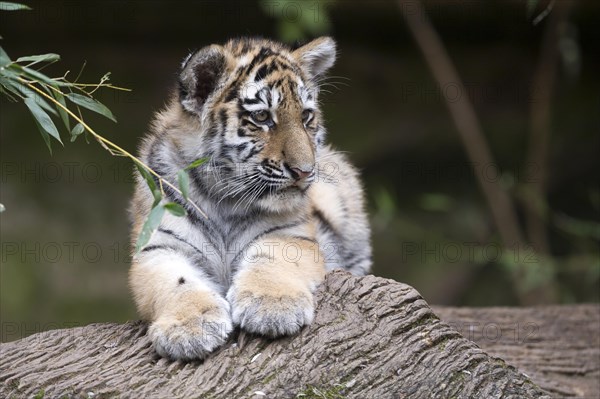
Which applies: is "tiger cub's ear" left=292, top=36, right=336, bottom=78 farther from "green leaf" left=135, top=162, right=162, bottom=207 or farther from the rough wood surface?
the rough wood surface

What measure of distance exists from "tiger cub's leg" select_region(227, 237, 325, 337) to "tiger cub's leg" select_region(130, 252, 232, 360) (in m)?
0.09

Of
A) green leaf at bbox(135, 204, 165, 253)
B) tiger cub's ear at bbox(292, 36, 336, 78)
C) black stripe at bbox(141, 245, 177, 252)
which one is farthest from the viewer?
tiger cub's ear at bbox(292, 36, 336, 78)

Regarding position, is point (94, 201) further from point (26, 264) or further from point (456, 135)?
point (456, 135)

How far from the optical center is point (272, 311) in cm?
278

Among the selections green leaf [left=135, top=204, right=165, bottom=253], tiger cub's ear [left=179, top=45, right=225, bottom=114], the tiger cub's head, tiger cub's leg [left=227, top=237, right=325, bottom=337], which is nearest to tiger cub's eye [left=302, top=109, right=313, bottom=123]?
the tiger cub's head

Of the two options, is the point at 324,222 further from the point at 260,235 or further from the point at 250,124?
the point at 250,124

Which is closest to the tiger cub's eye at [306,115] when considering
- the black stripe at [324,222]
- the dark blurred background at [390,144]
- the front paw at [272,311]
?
the black stripe at [324,222]

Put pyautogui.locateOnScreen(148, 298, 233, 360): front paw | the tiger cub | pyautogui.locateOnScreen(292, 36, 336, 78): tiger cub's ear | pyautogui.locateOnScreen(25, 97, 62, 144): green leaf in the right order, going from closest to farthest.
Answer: pyautogui.locateOnScreen(25, 97, 62, 144): green leaf, pyautogui.locateOnScreen(148, 298, 233, 360): front paw, the tiger cub, pyautogui.locateOnScreen(292, 36, 336, 78): tiger cub's ear

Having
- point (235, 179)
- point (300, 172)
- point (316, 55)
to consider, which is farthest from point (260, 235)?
point (316, 55)

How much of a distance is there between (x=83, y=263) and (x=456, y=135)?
348 cm

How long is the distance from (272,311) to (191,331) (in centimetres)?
29

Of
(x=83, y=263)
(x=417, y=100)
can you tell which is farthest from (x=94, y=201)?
(x=417, y=100)

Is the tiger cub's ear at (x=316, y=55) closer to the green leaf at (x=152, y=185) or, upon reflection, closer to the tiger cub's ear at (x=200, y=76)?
the tiger cub's ear at (x=200, y=76)

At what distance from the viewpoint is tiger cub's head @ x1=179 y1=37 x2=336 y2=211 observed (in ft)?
10.8
